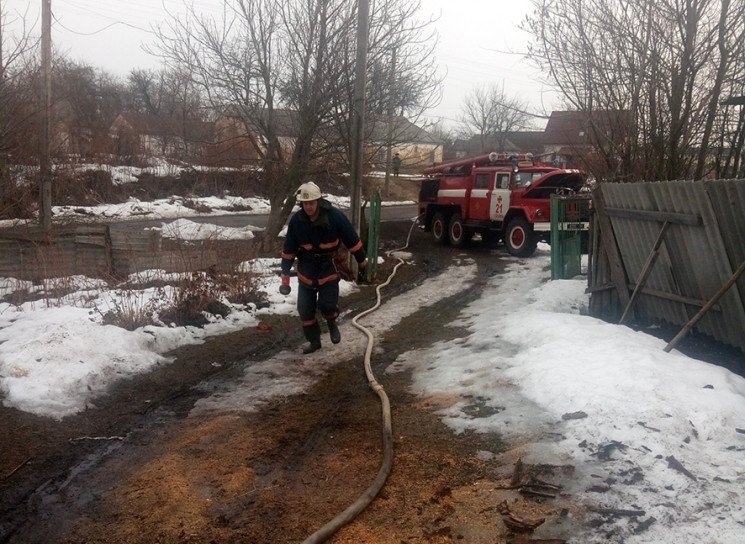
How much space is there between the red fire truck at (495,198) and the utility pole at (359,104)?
4981mm

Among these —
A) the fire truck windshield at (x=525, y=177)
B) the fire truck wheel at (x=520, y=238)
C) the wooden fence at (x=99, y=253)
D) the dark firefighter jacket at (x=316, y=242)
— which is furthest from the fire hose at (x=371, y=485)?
the fire truck windshield at (x=525, y=177)

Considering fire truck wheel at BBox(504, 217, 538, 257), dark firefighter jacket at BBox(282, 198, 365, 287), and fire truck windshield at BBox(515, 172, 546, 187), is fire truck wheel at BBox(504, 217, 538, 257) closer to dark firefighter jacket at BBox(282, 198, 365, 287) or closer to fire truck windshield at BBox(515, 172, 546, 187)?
fire truck windshield at BBox(515, 172, 546, 187)

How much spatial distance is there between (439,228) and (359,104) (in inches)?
309

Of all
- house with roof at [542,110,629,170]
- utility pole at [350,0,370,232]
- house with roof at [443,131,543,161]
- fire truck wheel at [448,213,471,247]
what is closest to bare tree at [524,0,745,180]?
house with roof at [542,110,629,170]

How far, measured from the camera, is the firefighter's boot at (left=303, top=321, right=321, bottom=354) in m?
6.77

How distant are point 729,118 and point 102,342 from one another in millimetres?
8478

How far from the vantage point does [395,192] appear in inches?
1619

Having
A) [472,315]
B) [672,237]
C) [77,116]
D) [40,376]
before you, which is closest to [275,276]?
[472,315]

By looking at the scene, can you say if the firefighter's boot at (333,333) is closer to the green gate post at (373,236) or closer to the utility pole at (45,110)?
the green gate post at (373,236)

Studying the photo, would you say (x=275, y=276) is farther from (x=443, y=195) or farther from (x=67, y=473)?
(x=443, y=195)

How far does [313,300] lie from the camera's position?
676cm

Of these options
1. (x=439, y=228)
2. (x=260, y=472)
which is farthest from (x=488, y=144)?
(x=260, y=472)

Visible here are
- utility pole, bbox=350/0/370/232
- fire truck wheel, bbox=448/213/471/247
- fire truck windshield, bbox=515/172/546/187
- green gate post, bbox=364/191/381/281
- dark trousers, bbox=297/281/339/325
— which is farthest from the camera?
fire truck wheel, bbox=448/213/471/247

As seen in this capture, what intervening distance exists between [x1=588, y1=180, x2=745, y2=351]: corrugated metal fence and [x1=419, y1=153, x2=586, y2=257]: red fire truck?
6.12 metres
